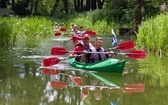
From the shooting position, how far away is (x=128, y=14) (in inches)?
1135

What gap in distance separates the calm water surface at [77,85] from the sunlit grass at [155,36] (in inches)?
50.3

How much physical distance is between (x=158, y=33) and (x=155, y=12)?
14.0 m

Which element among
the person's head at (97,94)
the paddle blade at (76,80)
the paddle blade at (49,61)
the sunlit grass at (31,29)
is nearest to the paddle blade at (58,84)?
the paddle blade at (76,80)

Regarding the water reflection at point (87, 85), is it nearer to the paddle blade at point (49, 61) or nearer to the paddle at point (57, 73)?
the paddle at point (57, 73)

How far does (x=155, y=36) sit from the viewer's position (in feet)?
45.0

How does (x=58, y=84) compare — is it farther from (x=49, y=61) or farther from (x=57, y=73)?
(x=49, y=61)

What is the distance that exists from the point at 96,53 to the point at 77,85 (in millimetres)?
2181

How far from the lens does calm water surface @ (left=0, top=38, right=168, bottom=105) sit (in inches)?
285

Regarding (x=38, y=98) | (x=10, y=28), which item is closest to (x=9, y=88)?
(x=38, y=98)

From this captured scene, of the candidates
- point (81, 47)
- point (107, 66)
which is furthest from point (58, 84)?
point (81, 47)

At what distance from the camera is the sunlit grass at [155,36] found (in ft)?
44.1

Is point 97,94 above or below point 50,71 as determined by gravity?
above

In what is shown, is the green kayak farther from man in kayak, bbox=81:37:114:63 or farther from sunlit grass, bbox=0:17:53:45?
sunlit grass, bbox=0:17:53:45

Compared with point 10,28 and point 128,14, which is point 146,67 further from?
point 128,14
